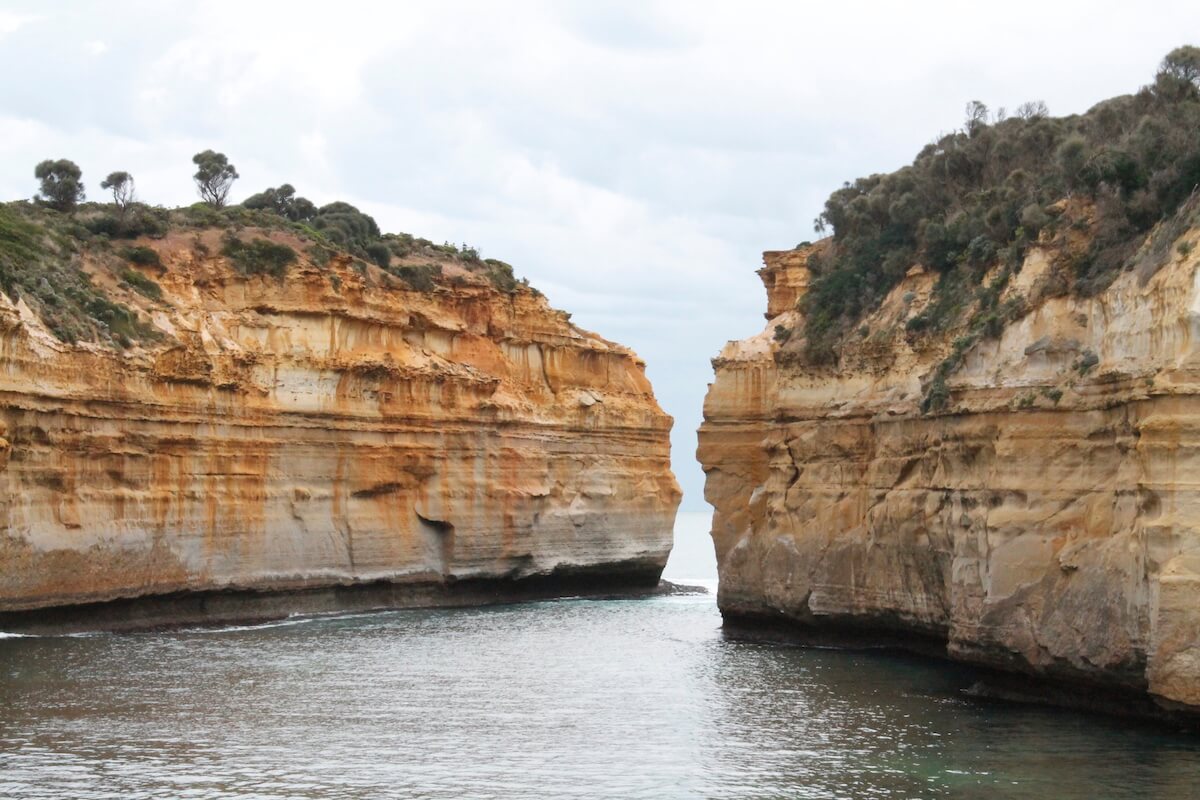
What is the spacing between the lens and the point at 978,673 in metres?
26.6

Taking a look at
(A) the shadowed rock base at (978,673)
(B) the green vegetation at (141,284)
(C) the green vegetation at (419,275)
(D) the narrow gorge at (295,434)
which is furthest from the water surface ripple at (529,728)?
(C) the green vegetation at (419,275)

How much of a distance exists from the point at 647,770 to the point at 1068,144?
1405cm

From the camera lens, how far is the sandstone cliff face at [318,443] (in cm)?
3591

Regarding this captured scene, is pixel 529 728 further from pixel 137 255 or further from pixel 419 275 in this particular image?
pixel 419 275

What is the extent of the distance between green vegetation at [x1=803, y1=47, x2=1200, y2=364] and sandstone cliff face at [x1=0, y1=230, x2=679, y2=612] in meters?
15.3

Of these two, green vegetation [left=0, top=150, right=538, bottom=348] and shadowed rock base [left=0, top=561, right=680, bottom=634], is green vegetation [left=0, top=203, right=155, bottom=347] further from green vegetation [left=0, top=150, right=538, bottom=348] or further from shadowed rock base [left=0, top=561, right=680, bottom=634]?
shadowed rock base [left=0, top=561, right=680, bottom=634]

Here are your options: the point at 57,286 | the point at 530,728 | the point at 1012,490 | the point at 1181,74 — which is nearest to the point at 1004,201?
the point at 1181,74

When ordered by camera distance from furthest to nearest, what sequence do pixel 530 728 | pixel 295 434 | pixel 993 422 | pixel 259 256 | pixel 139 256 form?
pixel 259 256
pixel 139 256
pixel 295 434
pixel 993 422
pixel 530 728

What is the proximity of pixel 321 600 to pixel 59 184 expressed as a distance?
17.1m

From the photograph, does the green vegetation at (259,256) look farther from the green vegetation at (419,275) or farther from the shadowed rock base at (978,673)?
the shadowed rock base at (978,673)

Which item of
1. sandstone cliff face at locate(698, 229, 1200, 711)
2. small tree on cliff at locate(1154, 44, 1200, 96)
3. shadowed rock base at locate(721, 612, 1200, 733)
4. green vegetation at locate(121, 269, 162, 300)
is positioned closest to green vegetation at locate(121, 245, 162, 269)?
green vegetation at locate(121, 269, 162, 300)

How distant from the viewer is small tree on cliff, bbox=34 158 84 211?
2003 inches

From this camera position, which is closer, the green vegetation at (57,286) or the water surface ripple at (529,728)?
the water surface ripple at (529,728)

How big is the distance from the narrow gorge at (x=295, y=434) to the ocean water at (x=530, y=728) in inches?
150
